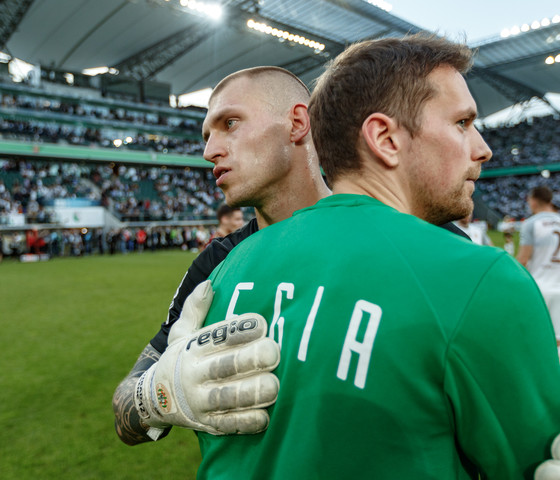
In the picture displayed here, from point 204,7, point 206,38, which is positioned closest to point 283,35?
point 204,7

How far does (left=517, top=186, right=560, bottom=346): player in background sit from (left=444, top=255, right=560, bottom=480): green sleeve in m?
5.38

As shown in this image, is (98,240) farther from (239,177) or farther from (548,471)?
(548,471)

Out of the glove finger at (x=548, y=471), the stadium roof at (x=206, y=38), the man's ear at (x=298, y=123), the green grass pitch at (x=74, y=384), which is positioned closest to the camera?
the glove finger at (x=548, y=471)

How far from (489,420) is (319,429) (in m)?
0.32

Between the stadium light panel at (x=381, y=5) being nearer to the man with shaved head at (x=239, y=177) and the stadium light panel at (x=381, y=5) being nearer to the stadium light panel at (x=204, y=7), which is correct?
the stadium light panel at (x=204, y=7)

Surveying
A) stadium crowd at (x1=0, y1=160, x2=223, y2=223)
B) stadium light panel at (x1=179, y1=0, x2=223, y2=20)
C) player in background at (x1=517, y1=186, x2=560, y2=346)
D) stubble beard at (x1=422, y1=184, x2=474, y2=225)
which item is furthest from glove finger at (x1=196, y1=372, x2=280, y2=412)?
stadium light panel at (x1=179, y1=0, x2=223, y2=20)

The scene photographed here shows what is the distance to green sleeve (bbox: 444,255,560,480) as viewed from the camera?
0.78 m

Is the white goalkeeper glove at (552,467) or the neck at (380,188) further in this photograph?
the neck at (380,188)

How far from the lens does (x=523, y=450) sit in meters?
0.82

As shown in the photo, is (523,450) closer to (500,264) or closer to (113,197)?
(500,264)

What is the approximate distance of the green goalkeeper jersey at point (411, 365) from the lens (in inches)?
31.1

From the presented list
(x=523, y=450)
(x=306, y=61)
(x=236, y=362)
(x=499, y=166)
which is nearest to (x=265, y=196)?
(x=236, y=362)

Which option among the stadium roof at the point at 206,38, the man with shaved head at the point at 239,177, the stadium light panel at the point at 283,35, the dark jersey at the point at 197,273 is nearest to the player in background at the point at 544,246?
the dark jersey at the point at 197,273

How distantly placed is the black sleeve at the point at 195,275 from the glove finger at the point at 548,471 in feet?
4.90
